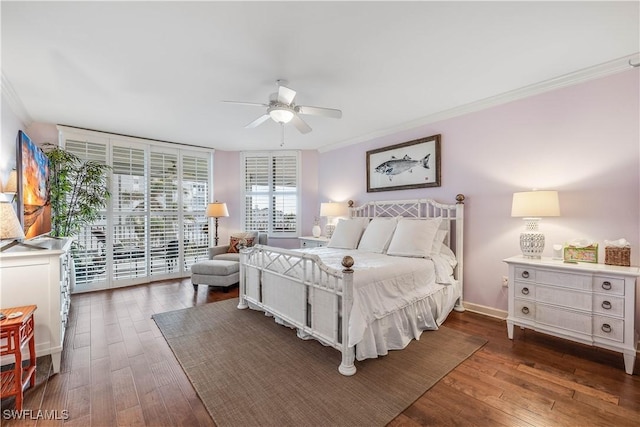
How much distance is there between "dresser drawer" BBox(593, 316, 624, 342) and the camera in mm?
2262

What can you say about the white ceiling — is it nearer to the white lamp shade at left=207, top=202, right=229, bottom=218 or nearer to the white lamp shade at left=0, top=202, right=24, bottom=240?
the white lamp shade at left=0, top=202, right=24, bottom=240

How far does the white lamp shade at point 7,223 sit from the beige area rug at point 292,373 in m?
1.55

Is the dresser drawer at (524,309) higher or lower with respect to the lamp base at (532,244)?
lower

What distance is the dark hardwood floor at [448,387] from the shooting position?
1.77m

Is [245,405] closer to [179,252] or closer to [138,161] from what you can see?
[179,252]

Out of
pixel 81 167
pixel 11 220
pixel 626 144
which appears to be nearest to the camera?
pixel 11 220

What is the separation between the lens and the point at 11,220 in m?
2.07

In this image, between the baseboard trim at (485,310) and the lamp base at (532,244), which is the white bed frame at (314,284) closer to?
the baseboard trim at (485,310)

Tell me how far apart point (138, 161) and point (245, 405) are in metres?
4.71

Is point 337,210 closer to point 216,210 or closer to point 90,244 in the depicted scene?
point 216,210

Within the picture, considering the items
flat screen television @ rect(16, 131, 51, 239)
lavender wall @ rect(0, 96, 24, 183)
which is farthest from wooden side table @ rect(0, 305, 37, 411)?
lavender wall @ rect(0, 96, 24, 183)

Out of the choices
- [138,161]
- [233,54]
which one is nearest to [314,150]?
[138,161]

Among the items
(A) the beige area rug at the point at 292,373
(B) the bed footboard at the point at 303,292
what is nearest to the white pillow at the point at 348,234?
(B) the bed footboard at the point at 303,292

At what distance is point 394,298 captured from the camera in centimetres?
264
